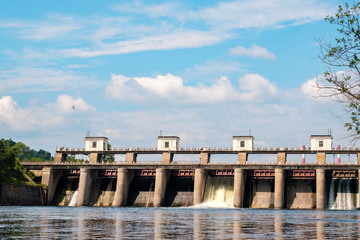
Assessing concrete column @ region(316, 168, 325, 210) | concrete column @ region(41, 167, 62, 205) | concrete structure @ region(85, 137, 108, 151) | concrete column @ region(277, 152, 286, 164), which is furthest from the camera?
concrete structure @ region(85, 137, 108, 151)

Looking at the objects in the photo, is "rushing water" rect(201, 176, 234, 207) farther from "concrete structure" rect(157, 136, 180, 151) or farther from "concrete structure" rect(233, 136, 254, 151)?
"concrete structure" rect(157, 136, 180, 151)

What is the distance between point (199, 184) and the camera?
106250 mm

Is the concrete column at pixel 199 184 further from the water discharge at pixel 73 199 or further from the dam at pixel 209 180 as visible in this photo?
the water discharge at pixel 73 199

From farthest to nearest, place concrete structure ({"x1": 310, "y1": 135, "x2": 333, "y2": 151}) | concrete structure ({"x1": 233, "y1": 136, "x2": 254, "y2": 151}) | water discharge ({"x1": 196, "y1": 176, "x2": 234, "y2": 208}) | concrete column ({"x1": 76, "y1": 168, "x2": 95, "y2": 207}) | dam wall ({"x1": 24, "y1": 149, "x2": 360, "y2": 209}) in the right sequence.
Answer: concrete structure ({"x1": 233, "y1": 136, "x2": 254, "y2": 151}) < concrete structure ({"x1": 310, "y1": 135, "x2": 333, "y2": 151}) < concrete column ({"x1": 76, "y1": 168, "x2": 95, "y2": 207}) < water discharge ({"x1": 196, "y1": 176, "x2": 234, "y2": 208}) < dam wall ({"x1": 24, "y1": 149, "x2": 360, "y2": 209})

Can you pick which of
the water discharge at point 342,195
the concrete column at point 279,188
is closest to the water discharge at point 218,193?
the concrete column at point 279,188

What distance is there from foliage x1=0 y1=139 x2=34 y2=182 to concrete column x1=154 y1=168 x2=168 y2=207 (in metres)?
30.1

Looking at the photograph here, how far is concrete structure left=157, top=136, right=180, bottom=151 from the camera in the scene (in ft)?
399

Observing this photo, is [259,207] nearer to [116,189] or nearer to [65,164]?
[116,189]

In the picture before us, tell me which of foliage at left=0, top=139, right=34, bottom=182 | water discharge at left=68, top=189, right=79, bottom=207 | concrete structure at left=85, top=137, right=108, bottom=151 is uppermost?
concrete structure at left=85, top=137, right=108, bottom=151

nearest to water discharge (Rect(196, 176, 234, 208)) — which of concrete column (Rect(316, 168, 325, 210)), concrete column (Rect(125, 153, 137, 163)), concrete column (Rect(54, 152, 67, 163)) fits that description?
concrete column (Rect(316, 168, 325, 210))

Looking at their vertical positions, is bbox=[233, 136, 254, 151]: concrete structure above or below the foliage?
above

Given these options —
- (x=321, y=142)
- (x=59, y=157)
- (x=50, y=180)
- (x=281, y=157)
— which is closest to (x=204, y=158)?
(x=281, y=157)

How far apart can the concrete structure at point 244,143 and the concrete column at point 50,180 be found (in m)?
43.1

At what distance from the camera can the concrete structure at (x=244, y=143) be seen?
117188mm
